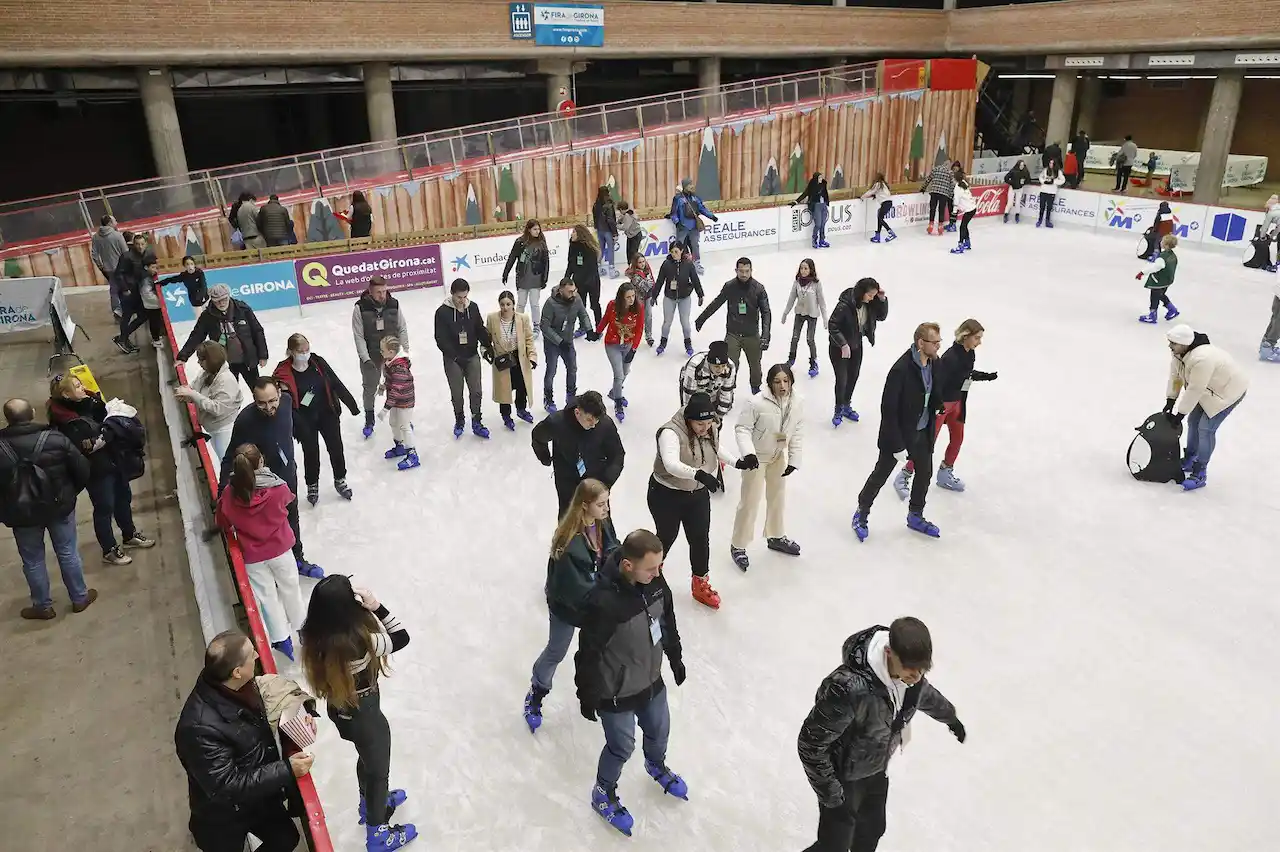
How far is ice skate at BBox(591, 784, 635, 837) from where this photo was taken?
4191mm

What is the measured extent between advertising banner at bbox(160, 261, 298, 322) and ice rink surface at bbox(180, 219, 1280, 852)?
3.47 metres

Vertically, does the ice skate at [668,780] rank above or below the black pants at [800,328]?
below

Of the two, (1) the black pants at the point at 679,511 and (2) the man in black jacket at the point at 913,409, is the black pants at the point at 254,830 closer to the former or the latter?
(1) the black pants at the point at 679,511

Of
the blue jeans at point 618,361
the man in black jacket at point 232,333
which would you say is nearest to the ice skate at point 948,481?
the blue jeans at point 618,361

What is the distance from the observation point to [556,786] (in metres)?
4.54

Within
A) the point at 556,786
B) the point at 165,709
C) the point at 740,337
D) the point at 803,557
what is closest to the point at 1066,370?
the point at 740,337

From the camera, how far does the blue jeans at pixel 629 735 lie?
3.92 meters

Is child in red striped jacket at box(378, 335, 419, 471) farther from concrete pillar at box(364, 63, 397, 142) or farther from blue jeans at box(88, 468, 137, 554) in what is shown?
concrete pillar at box(364, 63, 397, 142)

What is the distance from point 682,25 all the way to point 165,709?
23.3 meters

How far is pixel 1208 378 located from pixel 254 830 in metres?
7.33

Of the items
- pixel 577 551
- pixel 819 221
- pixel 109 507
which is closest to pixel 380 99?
pixel 819 221

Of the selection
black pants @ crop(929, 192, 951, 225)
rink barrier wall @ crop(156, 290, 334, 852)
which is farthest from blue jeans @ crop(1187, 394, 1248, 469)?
black pants @ crop(929, 192, 951, 225)

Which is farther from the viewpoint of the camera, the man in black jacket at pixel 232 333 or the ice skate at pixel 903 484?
the man in black jacket at pixel 232 333

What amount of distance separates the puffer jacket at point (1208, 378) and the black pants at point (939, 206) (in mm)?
12368
